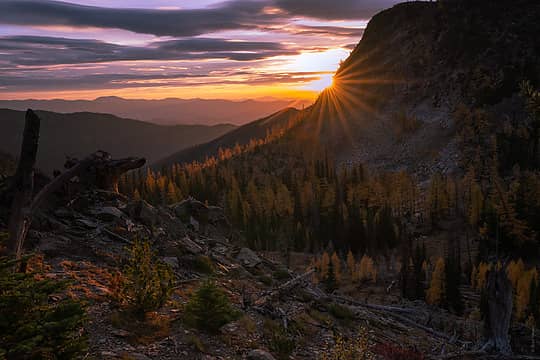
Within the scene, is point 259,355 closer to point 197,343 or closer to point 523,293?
point 197,343

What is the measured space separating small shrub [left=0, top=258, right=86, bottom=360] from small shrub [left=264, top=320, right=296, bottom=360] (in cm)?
919

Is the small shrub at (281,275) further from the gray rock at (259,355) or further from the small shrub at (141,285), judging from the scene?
the small shrub at (141,285)

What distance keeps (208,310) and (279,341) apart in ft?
10.2

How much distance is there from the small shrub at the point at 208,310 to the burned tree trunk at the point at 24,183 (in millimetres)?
6408

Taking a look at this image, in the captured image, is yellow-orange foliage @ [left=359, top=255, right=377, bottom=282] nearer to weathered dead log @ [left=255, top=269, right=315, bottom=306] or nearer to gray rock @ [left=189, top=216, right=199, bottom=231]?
gray rock @ [left=189, top=216, right=199, bottom=231]

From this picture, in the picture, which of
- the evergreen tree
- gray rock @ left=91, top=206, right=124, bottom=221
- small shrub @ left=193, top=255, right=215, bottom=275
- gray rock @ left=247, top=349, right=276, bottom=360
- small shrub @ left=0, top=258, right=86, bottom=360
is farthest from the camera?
the evergreen tree

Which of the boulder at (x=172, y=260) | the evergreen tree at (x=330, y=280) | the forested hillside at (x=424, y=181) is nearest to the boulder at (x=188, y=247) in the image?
the boulder at (x=172, y=260)

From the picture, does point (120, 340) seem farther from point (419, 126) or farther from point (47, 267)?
point (419, 126)

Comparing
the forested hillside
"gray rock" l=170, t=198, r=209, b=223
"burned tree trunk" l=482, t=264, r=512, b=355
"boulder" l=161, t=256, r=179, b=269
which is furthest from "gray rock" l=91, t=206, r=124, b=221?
the forested hillside

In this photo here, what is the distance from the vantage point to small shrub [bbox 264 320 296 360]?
54.6 feet

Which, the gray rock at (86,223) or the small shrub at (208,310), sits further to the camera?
the gray rock at (86,223)

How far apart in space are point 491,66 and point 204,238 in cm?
18570

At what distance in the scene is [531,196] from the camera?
102750mm

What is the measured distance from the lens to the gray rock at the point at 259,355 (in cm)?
1515
